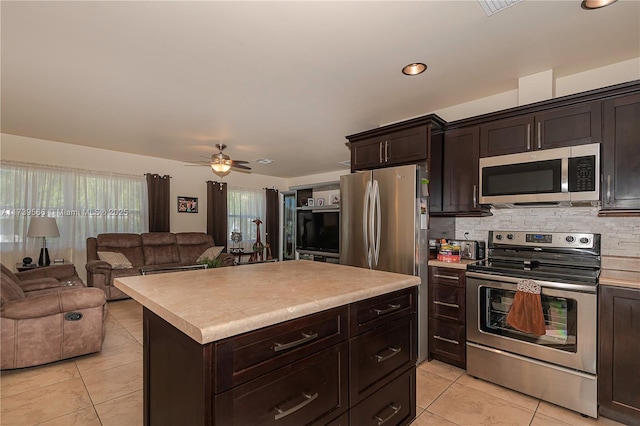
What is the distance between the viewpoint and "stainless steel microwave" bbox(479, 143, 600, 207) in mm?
2225

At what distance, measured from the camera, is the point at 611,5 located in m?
1.73

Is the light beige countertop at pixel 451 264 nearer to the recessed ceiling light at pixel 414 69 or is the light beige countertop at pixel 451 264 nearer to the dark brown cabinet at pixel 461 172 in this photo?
the dark brown cabinet at pixel 461 172

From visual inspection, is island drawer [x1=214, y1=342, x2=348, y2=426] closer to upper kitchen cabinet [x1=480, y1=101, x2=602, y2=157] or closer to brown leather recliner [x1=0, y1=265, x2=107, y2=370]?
upper kitchen cabinet [x1=480, y1=101, x2=602, y2=157]

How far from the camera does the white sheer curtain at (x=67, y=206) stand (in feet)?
14.7

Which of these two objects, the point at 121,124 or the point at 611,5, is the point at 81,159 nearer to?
the point at 121,124

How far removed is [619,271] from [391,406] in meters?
2.07

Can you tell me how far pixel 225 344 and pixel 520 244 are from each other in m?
2.80

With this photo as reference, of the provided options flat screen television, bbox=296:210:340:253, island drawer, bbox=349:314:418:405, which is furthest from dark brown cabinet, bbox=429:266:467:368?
flat screen television, bbox=296:210:340:253

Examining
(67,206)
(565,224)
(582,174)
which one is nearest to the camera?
(582,174)

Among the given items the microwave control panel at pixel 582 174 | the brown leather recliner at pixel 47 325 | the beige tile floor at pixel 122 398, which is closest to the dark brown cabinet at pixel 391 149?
the microwave control panel at pixel 582 174

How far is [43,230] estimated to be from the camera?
429cm

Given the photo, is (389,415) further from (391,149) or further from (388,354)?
(391,149)

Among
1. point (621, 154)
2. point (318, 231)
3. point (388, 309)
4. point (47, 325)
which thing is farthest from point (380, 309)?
point (318, 231)

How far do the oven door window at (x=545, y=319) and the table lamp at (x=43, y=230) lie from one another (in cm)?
563
